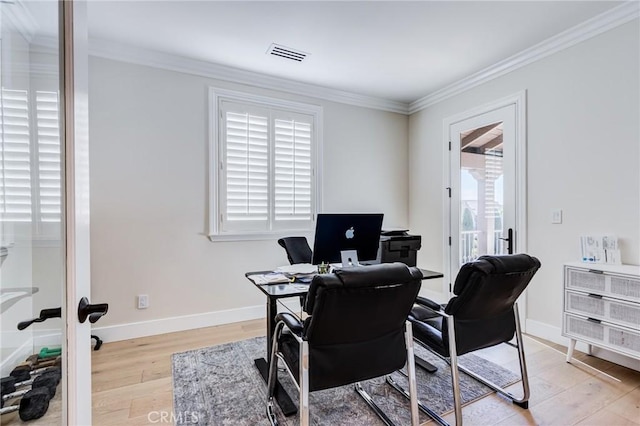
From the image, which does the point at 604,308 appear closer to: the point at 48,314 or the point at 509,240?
the point at 509,240

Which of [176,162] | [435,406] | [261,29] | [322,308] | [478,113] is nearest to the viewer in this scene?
[322,308]

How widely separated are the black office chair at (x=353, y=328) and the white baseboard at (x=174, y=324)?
1949 mm

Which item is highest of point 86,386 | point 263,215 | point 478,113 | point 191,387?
point 478,113

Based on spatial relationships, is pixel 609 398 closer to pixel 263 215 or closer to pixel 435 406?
pixel 435 406

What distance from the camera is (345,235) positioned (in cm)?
211

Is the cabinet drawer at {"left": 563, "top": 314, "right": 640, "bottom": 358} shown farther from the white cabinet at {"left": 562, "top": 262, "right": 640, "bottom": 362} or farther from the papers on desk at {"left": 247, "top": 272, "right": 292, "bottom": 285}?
the papers on desk at {"left": 247, "top": 272, "right": 292, "bottom": 285}

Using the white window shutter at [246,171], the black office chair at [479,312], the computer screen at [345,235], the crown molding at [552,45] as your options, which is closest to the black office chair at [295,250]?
the white window shutter at [246,171]

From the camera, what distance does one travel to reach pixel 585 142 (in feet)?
8.48

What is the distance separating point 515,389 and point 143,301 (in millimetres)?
3116

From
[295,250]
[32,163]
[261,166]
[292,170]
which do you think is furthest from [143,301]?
[32,163]

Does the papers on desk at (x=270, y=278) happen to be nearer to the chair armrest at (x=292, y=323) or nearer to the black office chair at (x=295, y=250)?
the chair armrest at (x=292, y=323)

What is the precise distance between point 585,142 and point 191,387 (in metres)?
3.54

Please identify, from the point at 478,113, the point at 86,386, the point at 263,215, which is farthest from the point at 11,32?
the point at 478,113

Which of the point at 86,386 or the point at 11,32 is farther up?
the point at 11,32
